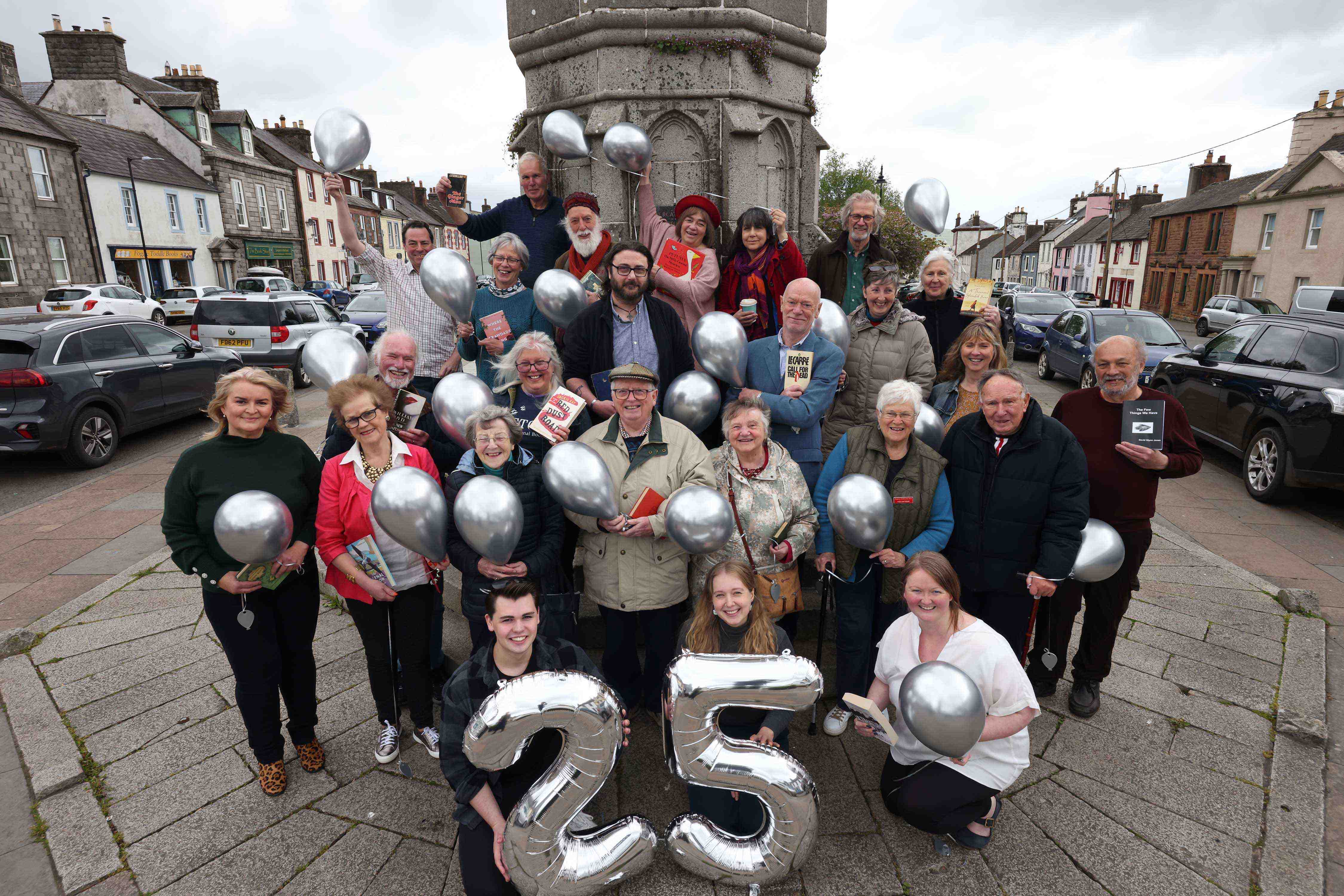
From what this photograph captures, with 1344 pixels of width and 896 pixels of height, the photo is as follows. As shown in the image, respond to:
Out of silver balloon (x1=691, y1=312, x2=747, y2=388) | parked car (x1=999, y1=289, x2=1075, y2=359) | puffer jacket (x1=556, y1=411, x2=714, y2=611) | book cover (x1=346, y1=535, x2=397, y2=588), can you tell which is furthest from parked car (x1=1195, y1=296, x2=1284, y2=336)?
book cover (x1=346, y1=535, x2=397, y2=588)

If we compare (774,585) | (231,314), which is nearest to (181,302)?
(231,314)

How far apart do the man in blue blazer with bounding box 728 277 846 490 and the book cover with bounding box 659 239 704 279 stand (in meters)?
0.68

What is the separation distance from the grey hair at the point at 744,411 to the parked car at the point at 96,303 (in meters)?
21.8

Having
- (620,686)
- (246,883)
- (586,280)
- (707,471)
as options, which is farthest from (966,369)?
(246,883)

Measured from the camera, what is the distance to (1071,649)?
4535 mm

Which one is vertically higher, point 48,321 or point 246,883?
point 48,321

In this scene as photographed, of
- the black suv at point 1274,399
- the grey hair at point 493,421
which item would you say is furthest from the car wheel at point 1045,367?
the grey hair at point 493,421

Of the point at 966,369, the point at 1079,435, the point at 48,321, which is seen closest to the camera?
the point at 1079,435

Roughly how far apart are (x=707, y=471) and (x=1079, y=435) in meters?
2.02

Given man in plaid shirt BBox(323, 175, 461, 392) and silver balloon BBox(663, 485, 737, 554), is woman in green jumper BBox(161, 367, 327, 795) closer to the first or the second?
man in plaid shirt BBox(323, 175, 461, 392)

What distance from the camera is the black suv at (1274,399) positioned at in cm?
674

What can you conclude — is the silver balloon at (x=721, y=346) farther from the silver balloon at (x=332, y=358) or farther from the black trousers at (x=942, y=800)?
the black trousers at (x=942, y=800)

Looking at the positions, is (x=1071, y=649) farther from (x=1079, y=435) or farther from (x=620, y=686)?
(x=620, y=686)

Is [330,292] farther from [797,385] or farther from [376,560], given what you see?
[797,385]
